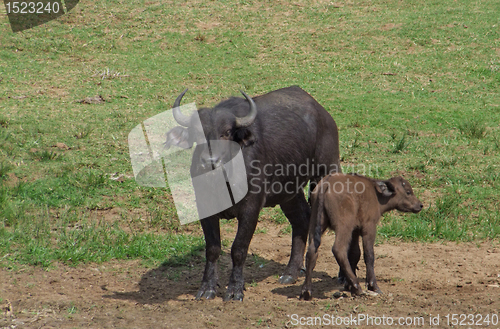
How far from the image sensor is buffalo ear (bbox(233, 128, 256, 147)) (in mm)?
6367

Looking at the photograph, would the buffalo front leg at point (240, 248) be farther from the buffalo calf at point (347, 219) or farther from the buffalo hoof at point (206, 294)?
the buffalo calf at point (347, 219)

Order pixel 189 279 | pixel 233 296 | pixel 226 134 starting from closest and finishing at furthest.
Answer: pixel 226 134 → pixel 233 296 → pixel 189 279

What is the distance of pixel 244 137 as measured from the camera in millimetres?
6398

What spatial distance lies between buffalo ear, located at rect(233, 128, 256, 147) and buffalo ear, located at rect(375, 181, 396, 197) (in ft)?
5.19

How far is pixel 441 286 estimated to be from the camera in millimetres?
6637

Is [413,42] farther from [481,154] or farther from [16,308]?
[16,308]

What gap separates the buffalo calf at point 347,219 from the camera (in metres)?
6.09

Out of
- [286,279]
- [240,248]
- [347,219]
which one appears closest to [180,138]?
[240,248]

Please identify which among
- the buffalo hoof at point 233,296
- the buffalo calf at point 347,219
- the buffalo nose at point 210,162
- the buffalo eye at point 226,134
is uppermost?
the buffalo eye at point 226,134

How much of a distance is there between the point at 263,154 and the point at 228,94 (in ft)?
22.8

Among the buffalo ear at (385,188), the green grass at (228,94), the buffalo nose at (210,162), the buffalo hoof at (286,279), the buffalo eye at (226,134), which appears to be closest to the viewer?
the buffalo nose at (210,162)

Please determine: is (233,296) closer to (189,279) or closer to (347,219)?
(189,279)

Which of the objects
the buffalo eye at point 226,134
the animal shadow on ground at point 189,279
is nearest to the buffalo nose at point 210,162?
the buffalo eye at point 226,134

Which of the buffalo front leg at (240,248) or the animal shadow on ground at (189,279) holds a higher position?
the buffalo front leg at (240,248)
